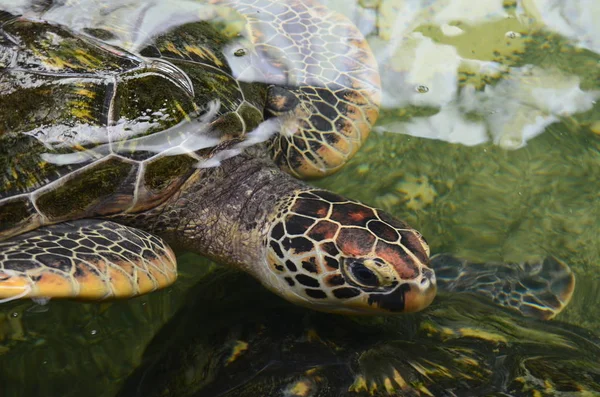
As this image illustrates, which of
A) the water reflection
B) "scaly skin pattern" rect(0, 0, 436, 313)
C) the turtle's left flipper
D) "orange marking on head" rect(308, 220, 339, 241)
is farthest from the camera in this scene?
the water reflection

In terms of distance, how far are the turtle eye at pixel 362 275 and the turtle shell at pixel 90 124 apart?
2.70ft

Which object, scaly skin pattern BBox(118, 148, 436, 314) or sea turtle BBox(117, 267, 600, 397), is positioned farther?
scaly skin pattern BBox(118, 148, 436, 314)

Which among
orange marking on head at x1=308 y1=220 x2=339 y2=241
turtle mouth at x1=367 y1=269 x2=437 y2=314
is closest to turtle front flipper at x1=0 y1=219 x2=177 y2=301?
orange marking on head at x1=308 y1=220 x2=339 y2=241

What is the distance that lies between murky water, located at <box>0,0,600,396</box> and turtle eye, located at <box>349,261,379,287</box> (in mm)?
821

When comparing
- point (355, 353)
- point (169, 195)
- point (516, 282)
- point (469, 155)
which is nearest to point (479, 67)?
point (469, 155)

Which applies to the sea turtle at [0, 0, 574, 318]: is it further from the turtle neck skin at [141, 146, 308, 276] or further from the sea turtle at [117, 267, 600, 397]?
the sea turtle at [117, 267, 600, 397]

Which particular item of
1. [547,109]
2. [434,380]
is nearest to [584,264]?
[547,109]

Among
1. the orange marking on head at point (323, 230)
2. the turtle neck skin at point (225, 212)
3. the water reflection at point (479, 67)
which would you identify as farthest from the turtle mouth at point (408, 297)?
the water reflection at point (479, 67)

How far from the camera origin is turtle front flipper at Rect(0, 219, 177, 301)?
1.72m

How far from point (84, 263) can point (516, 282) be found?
6.42ft

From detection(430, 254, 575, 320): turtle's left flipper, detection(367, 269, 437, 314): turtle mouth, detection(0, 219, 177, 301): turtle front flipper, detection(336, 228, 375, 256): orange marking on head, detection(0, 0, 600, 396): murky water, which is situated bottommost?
detection(430, 254, 575, 320): turtle's left flipper

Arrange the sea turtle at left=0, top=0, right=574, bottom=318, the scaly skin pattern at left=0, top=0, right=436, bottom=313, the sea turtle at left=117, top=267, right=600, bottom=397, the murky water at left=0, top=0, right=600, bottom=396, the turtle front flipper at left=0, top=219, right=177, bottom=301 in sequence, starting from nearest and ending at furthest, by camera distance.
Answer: the sea turtle at left=117, top=267, right=600, bottom=397
the turtle front flipper at left=0, top=219, right=177, bottom=301
the scaly skin pattern at left=0, top=0, right=436, bottom=313
the sea turtle at left=0, top=0, right=574, bottom=318
the murky water at left=0, top=0, right=600, bottom=396

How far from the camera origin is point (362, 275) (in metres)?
2.07

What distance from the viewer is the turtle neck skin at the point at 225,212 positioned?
238cm
